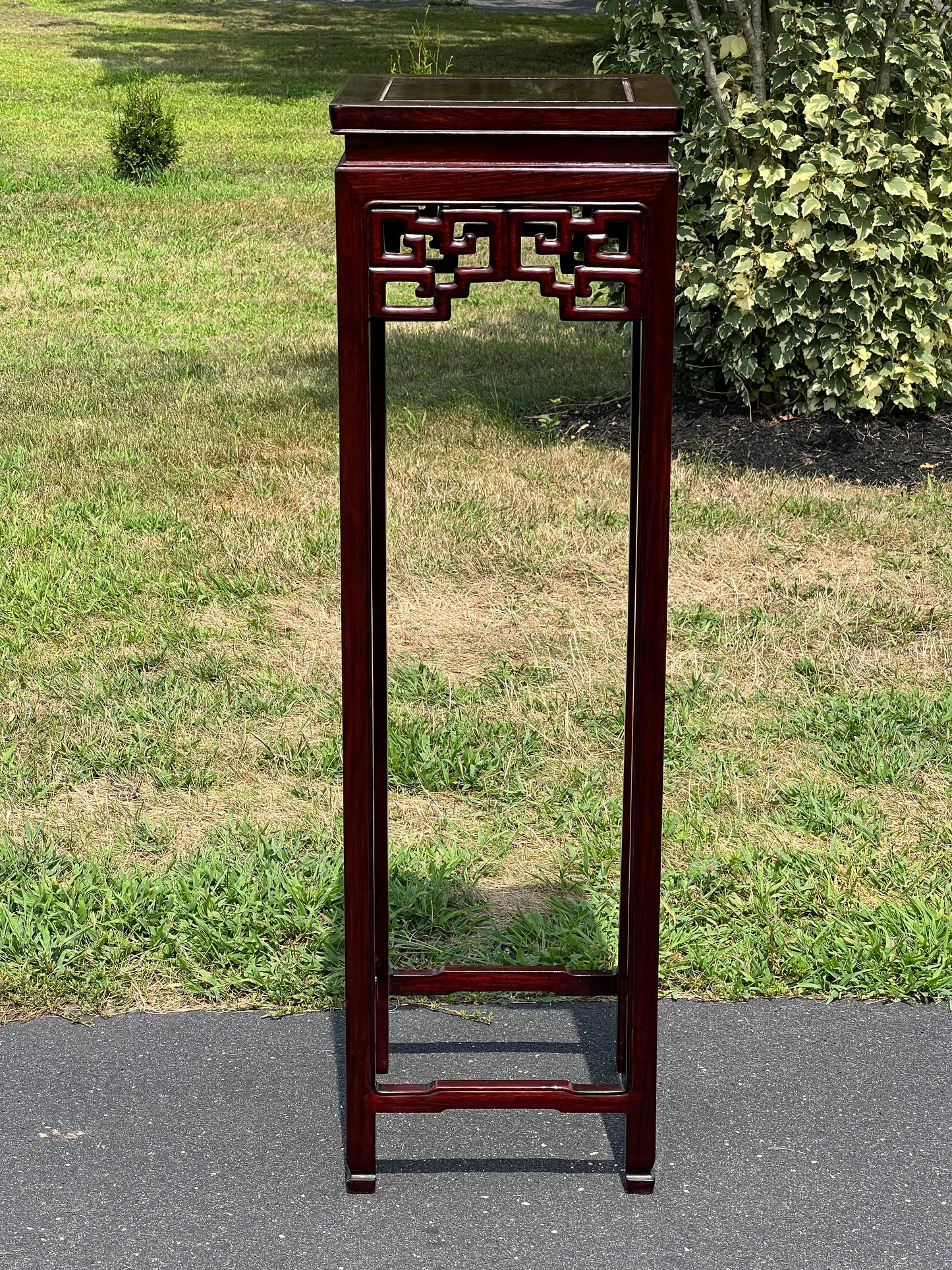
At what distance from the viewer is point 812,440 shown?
626 centimetres

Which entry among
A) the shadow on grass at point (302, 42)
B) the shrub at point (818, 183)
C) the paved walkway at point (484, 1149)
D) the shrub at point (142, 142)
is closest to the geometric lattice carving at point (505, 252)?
the paved walkway at point (484, 1149)

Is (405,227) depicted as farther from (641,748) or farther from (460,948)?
(460,948)

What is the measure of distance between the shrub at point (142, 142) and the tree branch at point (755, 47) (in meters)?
7.51

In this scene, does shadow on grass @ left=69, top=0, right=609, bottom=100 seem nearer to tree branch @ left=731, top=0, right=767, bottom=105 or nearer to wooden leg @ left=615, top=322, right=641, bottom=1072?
tree branch @ left=731, top=0, right=767, bottom=105

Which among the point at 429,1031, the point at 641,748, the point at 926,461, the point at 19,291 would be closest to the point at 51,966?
the point at 429,1031

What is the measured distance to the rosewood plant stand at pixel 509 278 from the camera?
2166mm

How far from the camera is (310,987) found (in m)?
3.10

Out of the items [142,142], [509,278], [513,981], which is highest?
[509,278]

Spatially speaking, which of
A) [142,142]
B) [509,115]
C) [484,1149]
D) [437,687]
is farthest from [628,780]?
[142,142]

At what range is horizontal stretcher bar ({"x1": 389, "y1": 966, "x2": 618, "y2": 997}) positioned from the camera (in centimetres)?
289

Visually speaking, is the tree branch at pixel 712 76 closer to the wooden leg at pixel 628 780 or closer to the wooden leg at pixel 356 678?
the wooden leg at pixel 628 780

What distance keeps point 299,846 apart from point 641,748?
1.35 m

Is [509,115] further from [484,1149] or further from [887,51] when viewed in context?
[887,51]

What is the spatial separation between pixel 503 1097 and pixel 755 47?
183 inches
